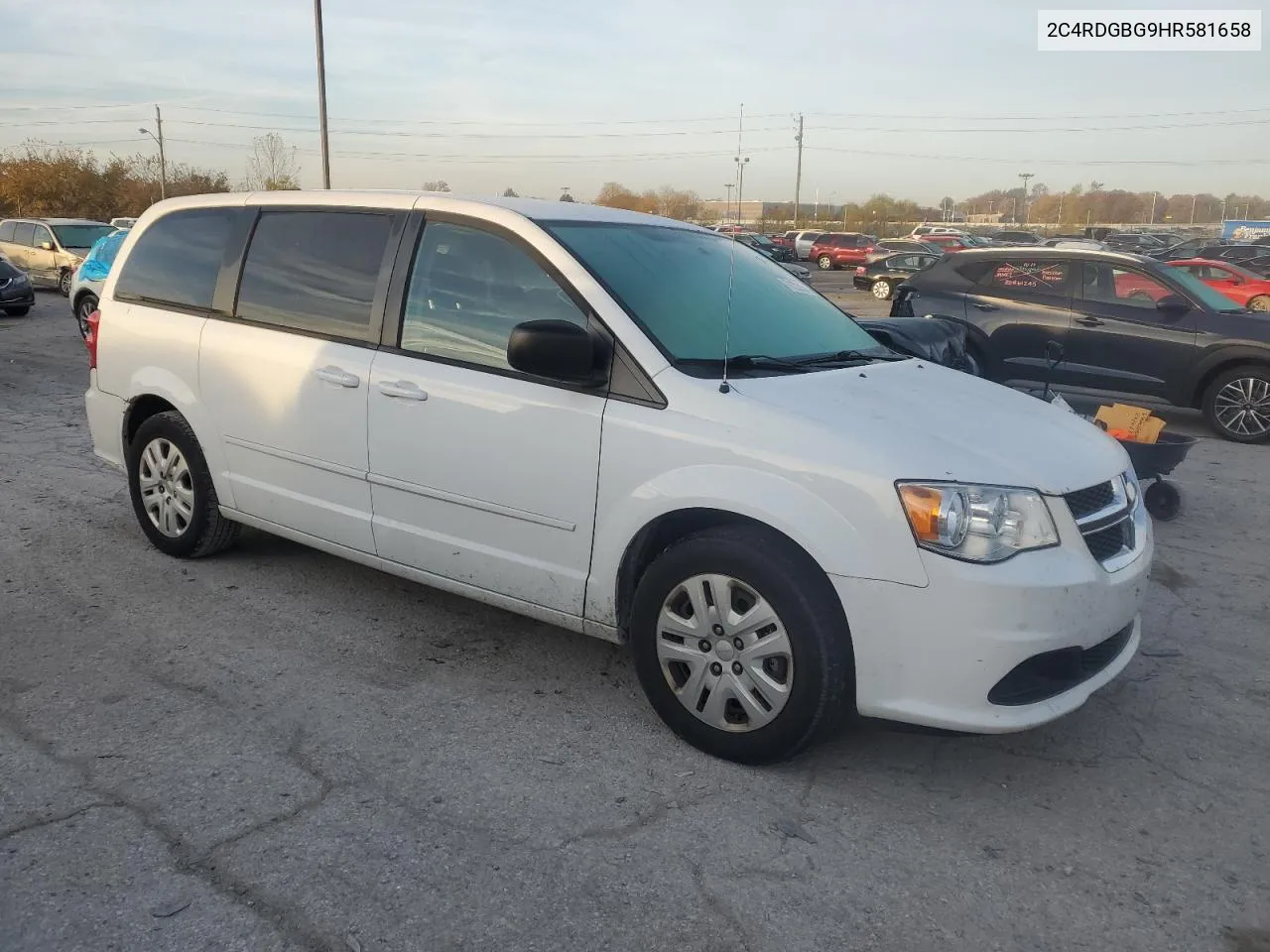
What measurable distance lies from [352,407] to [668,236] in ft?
4.85

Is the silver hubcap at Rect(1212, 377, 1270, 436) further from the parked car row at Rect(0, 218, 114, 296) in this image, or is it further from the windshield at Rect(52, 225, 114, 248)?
the windshield at Rect(52, 225, 114, 248)

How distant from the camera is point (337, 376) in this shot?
435 cm

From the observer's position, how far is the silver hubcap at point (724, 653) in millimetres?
3332

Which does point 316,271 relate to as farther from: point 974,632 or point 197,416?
point 974,632

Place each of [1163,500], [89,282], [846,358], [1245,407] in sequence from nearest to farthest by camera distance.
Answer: [846,358] → [1163,500] → [1245,407] → [89,282]

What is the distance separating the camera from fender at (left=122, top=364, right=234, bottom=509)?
4977 millimetres

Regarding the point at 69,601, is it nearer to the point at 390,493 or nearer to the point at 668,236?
the point at 390,493

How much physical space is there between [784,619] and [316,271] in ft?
8.55

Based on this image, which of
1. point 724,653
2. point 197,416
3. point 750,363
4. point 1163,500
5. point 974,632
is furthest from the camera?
point 1163,500

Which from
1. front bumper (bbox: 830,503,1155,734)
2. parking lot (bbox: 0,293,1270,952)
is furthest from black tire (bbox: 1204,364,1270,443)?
front bumper (bbox: 830,503,1155,734)

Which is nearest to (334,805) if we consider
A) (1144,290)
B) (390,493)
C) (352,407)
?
(390,493)

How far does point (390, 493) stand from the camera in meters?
4.24

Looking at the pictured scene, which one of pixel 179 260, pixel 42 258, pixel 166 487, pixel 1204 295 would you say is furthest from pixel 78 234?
pixel 1204 295

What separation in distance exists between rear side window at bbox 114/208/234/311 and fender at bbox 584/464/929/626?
257 cm
